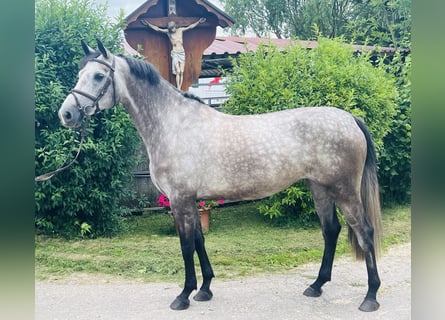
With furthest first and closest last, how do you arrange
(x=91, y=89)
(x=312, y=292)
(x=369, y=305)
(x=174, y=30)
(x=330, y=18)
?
1. (x=330, y=18)
2. (x=174, y=30)
3. (x=312, y=292)
4. (x=369, y=305)
5. (x=91, y=89)

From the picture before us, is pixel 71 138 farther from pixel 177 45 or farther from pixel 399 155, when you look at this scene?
pixel 399 155

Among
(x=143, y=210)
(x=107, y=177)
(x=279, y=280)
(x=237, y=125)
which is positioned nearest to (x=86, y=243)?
(x=107, y=177)

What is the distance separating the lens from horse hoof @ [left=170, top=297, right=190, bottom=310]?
372cm

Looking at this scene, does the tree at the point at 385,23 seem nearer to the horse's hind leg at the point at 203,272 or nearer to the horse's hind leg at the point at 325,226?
the horse's hind leg at the point at 325,226

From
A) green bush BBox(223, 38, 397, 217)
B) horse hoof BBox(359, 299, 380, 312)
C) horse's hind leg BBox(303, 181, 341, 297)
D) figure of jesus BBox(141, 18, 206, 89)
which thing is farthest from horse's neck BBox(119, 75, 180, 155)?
green bush BBox(223, 38, 397, 217)

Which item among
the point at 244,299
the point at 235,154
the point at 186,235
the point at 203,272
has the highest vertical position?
the point at 235,154

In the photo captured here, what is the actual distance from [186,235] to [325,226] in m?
1.36

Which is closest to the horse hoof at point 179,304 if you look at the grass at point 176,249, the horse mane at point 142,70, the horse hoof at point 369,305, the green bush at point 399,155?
the grass at point 176,249

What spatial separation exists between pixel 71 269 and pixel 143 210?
2.36m

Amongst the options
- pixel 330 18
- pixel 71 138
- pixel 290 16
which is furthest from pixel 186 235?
pixel 290 16

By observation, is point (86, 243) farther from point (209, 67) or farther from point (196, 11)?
point (209, 67)

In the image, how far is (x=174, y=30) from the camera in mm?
6273

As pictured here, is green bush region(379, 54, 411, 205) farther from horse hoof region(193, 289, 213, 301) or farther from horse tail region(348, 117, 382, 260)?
horse hoof region(193, 289, 213, 301)

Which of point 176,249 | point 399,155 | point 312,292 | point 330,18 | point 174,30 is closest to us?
point 312,292
